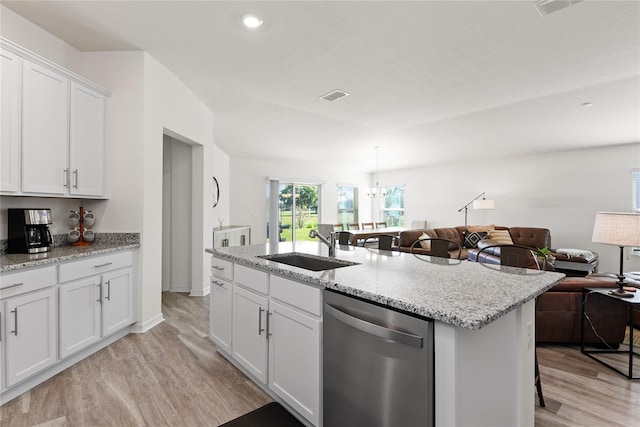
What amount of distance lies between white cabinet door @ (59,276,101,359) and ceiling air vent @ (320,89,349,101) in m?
3.26

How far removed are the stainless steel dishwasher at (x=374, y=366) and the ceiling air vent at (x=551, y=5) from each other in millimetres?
2595

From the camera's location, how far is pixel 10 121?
2.16 m

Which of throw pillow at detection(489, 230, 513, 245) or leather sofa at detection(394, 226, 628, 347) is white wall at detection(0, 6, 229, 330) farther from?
throw pillow at detection(489, 230, 513, 245)

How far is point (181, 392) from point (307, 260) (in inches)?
48.1

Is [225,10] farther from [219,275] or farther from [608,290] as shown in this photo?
[608,290]

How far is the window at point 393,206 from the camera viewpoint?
31.1 ft

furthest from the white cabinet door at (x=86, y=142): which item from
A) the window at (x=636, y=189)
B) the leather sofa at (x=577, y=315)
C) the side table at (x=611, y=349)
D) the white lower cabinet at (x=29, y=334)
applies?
the window at (x=636, y=189)

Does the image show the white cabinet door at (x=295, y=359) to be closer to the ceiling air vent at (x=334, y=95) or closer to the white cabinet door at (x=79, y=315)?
the white cabinet door at (x=79, y=315)

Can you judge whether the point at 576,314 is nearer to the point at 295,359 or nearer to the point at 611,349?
the point at 611,349

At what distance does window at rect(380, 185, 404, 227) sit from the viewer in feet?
31.1

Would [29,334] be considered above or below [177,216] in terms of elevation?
below

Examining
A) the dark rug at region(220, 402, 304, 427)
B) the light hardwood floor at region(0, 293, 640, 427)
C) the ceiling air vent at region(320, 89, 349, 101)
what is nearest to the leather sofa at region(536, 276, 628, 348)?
the light hardwood floor at region(0, 293, 640, 427)

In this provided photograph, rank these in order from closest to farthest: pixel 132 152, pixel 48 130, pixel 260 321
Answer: pixel 260 321
pixel 48 130
pixel 132 152

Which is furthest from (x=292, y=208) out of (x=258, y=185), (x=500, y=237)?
(x=500, y=237)
